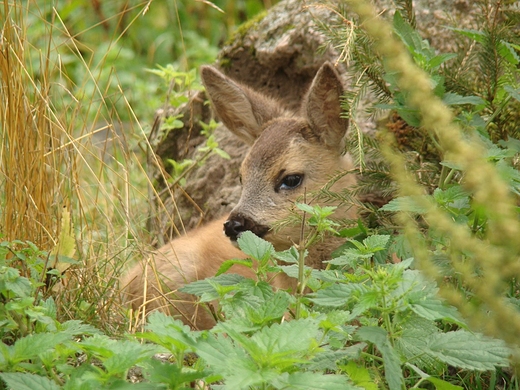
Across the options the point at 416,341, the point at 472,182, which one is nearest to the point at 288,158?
the point at 416,341

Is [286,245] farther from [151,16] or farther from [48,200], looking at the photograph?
[151,16]

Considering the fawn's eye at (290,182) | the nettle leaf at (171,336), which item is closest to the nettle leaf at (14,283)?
the nettle leaf at (171,336)

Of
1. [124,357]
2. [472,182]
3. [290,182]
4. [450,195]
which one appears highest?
[472,182]

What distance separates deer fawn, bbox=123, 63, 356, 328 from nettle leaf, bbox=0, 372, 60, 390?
5.61 ft

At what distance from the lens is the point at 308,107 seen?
443cm

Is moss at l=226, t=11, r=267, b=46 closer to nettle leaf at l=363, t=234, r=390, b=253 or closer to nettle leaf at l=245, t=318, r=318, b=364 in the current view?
nettle leaf at l=363, t=234, r=390, b=253

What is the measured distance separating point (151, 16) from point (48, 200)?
5.58 metres

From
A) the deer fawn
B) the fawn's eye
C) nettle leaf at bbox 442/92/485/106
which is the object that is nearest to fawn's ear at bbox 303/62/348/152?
the deer fawn

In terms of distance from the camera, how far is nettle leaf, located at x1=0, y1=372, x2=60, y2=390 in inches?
85.3

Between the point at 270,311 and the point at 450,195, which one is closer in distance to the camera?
the point at 270,311

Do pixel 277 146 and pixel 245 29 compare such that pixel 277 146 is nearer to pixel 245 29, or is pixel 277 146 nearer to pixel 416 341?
pixel 245 29

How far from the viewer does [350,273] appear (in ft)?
9.75

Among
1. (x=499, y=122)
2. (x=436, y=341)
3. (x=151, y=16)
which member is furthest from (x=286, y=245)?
(x=151, y=16)

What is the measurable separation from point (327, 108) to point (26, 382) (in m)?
2.61
